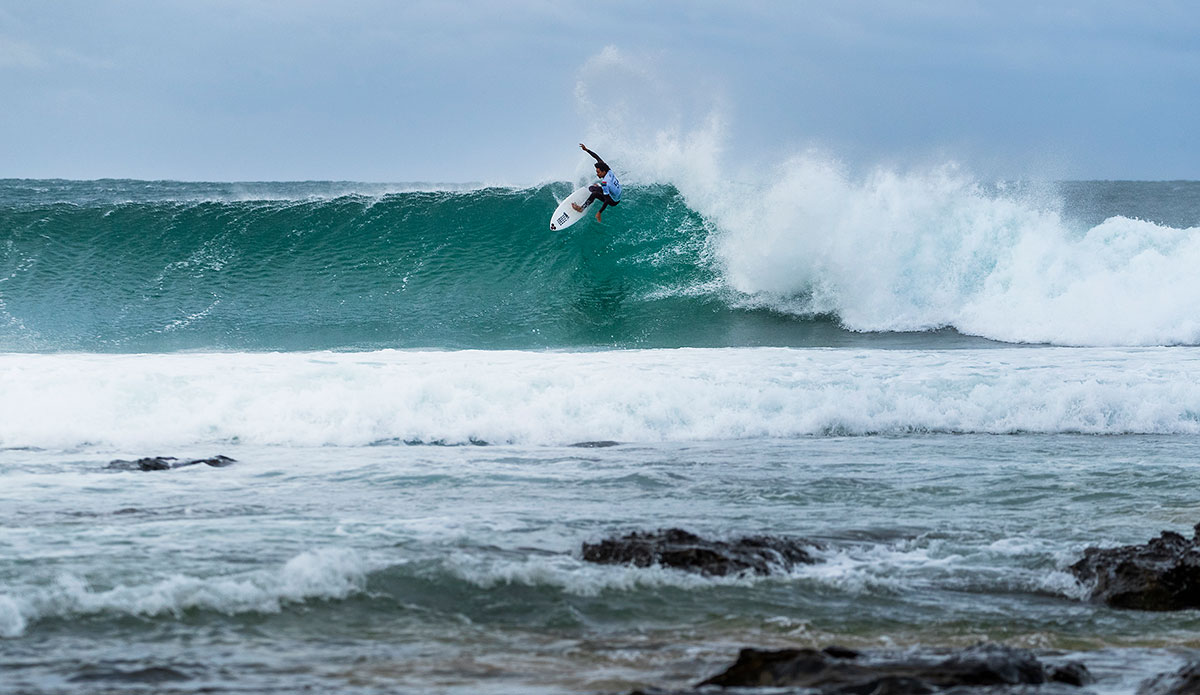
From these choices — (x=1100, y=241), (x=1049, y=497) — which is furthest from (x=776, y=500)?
(x=1100, y=241)

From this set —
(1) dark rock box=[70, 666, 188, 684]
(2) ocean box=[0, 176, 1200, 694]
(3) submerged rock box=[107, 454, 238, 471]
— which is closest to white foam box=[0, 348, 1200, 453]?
(2) ocean box=[0, 176, 1200, 694]

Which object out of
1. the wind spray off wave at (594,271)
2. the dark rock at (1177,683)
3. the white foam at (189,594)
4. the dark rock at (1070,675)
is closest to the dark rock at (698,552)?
the white foam at (189,594)

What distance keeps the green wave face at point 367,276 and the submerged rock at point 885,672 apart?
41.6ft

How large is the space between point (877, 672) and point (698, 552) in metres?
1.98

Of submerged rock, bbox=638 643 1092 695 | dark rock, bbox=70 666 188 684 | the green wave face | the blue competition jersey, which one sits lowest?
dark rock, bbox=70 666 188 684

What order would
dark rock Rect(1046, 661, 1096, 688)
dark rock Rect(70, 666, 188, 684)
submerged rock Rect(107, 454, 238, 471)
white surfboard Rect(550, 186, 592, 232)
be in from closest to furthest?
1. dark rock Rect(1046, 661, 1096, 688)
2. dark rock Rect(70, 666, 188, 684)
3. submerged rock Rect(107, 454, 238, 471)
4. white surfboard Rect(550, 186, 592, 232)

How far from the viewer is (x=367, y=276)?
64.2 feet

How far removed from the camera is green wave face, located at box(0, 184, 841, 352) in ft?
56.6

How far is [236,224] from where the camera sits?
70.5ft

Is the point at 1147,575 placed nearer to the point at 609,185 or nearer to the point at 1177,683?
the point at 1177,683

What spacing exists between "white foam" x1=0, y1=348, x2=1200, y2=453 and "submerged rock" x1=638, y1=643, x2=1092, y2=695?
6569mm

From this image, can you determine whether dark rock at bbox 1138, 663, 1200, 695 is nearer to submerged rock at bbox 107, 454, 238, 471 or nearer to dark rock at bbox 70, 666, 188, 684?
dark rock at bbox 70, 666, 188, 684

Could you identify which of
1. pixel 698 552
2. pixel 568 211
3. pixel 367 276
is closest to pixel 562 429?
pixel 698 552

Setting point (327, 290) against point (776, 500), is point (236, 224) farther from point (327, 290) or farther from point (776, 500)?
point (776, 500)
